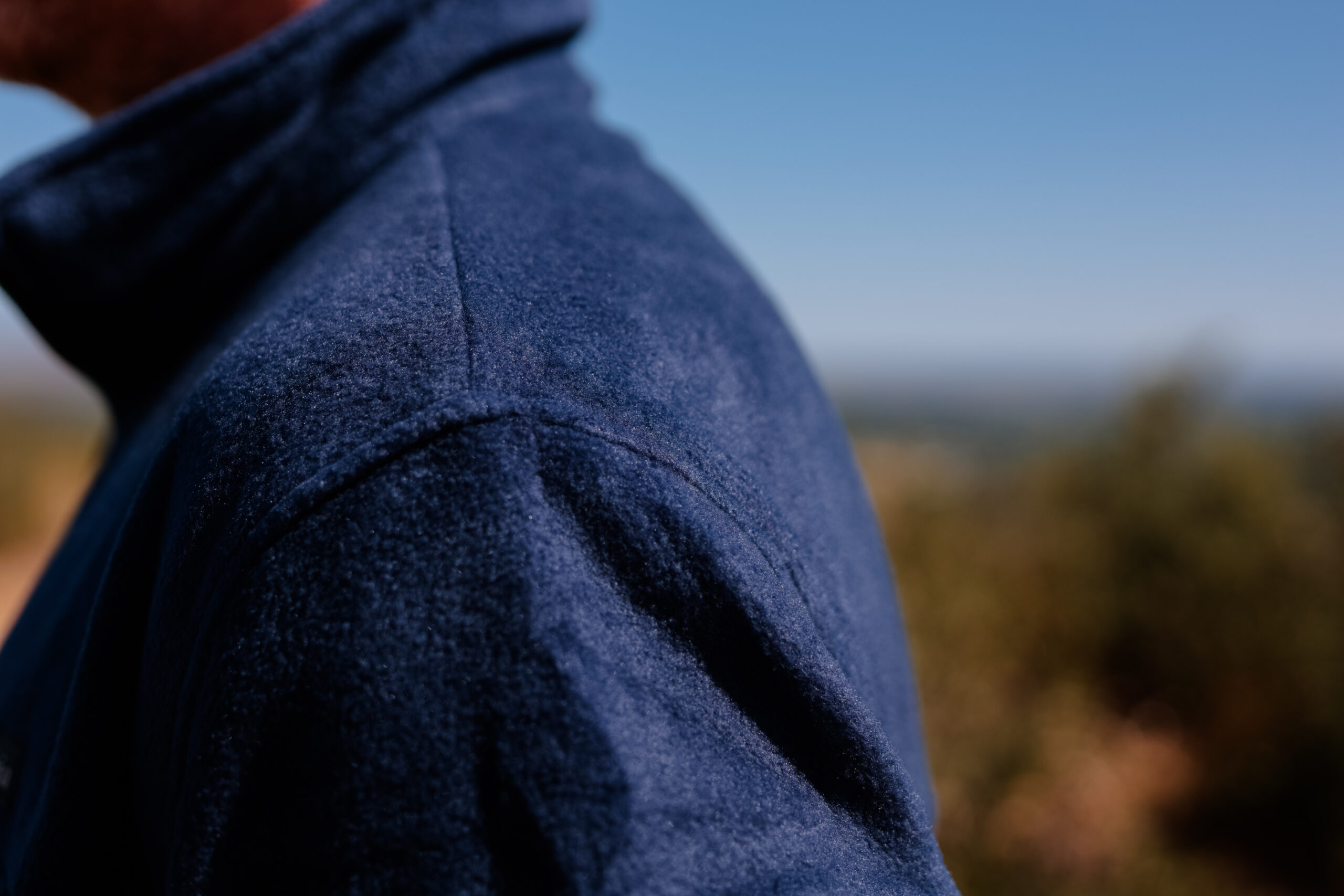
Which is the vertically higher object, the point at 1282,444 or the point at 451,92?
the point at 1282,444

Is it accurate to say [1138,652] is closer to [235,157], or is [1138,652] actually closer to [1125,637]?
[1125,637]

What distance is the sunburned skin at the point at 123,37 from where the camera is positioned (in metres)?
0.96

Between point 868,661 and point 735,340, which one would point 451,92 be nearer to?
point 735,340

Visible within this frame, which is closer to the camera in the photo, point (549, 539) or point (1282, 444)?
point (549, 539)

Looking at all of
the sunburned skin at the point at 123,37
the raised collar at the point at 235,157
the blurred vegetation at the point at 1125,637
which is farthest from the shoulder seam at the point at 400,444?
the blurred vegetation at the point at 1125,637

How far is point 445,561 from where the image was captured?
1.78 ft

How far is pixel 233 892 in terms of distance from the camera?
0.55 m

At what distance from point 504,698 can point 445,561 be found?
0.10 m

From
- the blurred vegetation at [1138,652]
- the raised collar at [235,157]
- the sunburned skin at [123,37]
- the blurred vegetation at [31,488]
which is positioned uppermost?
the blurred vegetation at [1138,652]

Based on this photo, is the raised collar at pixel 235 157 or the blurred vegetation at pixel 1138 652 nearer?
the raised collar at pixel 235 157

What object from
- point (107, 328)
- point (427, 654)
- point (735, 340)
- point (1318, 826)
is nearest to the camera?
point (427, 654)

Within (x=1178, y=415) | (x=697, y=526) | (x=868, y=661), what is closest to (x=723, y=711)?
(x=697, y=526)

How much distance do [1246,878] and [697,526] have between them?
1547cm

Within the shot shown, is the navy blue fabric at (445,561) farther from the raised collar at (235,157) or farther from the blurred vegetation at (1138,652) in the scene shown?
the blurred vegetation at (1138,652)
